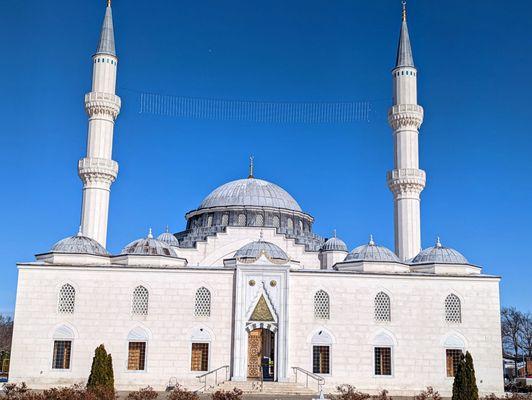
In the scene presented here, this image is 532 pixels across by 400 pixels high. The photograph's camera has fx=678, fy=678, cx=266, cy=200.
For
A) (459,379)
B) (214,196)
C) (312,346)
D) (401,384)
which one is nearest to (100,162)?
(214,196)

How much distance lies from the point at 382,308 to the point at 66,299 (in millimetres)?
11957

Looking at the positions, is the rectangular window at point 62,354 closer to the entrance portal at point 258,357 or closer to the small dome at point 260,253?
the entrance portal at point 258,357

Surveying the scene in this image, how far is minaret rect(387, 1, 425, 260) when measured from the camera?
104 ft

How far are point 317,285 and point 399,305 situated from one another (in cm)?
322

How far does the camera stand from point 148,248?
2722 cm

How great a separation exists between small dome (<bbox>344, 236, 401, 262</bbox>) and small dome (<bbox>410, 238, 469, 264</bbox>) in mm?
1122

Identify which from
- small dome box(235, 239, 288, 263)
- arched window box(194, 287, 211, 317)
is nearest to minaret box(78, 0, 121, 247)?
arched window box(194, 287, 211, 317)

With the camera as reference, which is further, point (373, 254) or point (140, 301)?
point (373, 254)

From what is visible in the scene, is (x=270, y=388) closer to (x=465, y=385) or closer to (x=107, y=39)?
(x=465, y=385)

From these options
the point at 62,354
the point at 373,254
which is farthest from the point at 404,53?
the point at 62,354

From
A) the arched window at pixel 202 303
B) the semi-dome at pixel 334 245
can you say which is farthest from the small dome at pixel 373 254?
the arched window at pixel 202 303

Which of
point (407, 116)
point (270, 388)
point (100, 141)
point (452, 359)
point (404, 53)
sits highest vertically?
point (404, 53)

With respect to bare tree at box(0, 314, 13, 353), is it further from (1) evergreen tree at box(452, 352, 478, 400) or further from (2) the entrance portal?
(1) evergreen tree at box(452, 352, 478, 400)

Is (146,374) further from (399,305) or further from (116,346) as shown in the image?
(399,305)
